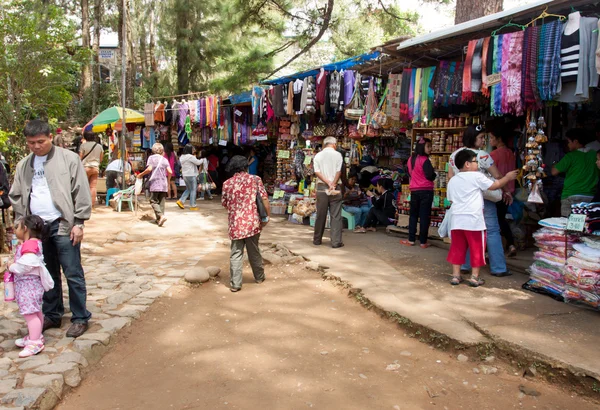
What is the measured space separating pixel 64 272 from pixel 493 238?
4.51 meters

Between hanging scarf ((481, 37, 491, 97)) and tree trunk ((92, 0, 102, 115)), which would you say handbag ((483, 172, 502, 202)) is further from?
tree trunk ((92, 0, 102, 115))

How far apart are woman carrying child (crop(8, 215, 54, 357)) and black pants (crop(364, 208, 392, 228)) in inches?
245

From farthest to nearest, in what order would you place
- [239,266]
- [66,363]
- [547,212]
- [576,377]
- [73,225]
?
[547,212] → [239,266] → [73,225] → [66,363] → [576,377]

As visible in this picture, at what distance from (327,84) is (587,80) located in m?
5.32

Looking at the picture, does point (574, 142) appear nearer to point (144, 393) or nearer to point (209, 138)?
point (144, 393)

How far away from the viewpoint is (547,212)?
267 inches

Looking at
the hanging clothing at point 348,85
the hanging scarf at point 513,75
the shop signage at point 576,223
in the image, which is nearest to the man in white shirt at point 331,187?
the hanging clothing at point 348,85

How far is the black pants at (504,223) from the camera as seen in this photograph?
6.15 metres

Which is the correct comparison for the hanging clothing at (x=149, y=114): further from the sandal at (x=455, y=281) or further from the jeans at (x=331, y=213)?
the sandal at (x=455, y=281)

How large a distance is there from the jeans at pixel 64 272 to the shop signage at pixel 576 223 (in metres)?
4.50

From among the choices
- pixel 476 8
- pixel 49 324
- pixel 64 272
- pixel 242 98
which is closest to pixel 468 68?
pixel 476 8

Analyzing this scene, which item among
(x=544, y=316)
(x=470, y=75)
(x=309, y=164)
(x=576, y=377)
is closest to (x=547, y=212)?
(x=470, y=75)

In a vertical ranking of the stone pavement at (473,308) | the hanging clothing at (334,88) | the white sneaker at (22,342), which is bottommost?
the white sneaker at (22,342)

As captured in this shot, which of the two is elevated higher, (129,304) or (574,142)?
(574,142)
